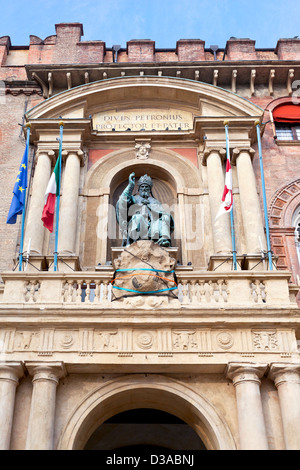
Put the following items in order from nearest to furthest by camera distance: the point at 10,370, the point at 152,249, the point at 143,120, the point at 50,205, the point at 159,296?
the point at 10,370
the point at 159,296
the point at 152,249
the point at 50,205
the point at 143,120

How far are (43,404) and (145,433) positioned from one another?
530 cm

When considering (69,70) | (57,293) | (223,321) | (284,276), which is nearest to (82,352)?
(57,293)

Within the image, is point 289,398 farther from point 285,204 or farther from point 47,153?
point 47,153

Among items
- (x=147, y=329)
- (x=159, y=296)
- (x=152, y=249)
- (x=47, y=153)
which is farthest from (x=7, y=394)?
(x=47, y=153)

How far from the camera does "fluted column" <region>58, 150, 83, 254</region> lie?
15.9 metres

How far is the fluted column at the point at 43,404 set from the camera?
36.9 feet

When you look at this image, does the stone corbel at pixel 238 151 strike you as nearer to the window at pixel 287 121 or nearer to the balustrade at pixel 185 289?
the window at pixel 287 121

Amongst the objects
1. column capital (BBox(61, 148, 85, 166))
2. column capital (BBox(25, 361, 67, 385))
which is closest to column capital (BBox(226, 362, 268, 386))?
column capital (BBox(25, 361, 67, 385))

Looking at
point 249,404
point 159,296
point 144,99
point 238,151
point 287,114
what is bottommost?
point 249,404

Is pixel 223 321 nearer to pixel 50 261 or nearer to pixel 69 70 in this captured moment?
pixel 50 261

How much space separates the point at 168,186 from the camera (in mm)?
18469

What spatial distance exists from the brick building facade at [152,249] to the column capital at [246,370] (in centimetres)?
2

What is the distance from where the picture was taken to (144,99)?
1927cm
